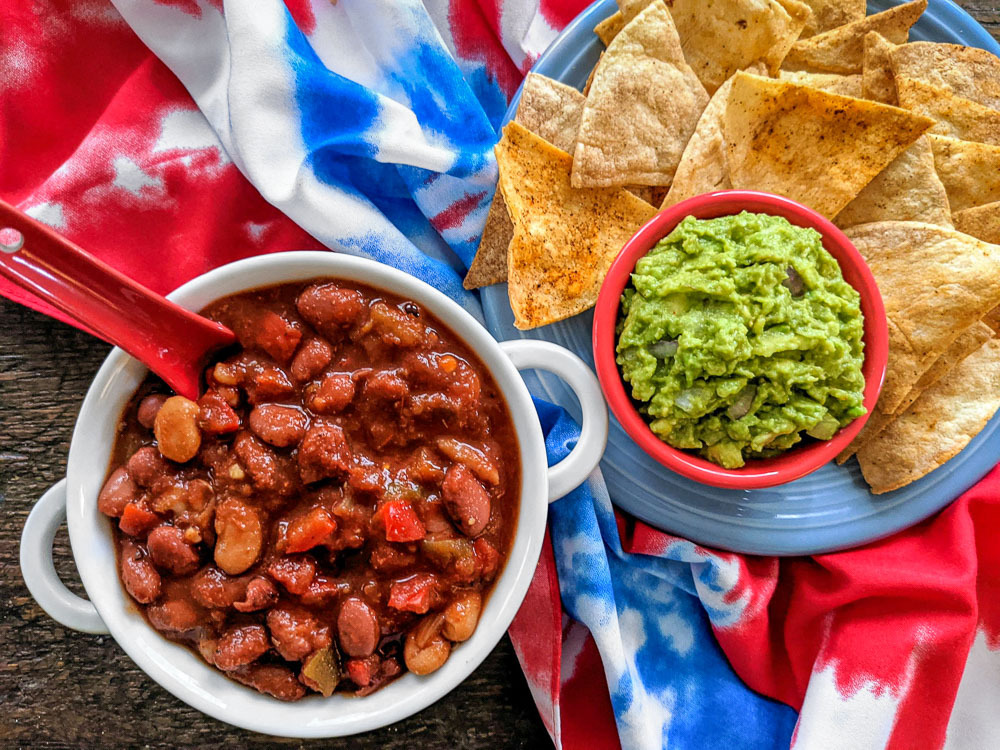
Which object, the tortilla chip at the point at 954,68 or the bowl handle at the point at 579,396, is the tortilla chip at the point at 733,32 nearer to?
the tortilla chip at the point at 954,68

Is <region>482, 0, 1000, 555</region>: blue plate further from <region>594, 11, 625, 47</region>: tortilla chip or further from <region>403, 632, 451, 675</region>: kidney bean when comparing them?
<region>403, 632, 451, 675</region>: kidney bean

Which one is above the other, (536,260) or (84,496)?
(536,260)

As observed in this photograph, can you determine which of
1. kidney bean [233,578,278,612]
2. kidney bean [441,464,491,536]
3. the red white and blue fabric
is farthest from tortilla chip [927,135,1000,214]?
kidney bean [233,578,278,612]

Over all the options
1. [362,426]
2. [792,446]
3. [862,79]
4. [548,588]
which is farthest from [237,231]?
[862,79]

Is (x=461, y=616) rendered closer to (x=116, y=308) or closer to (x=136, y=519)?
(x=136, y=519)

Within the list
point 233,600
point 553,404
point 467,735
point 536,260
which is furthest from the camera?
point 467,735

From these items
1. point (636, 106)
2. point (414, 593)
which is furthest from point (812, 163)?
point (414, 593)

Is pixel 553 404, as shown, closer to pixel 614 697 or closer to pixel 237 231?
pixel 614 697
